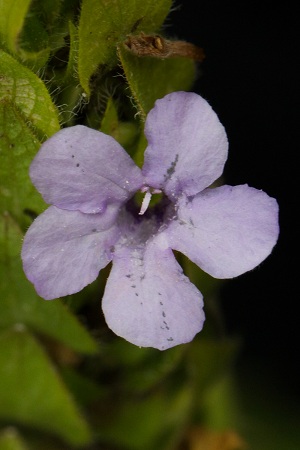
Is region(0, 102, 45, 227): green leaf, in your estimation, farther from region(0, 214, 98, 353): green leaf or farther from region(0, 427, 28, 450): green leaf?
region(0, 427, 28, 450): green leaf

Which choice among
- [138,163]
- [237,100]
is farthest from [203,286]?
[237,100]

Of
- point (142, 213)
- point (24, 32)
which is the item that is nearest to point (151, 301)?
point (142, 213)

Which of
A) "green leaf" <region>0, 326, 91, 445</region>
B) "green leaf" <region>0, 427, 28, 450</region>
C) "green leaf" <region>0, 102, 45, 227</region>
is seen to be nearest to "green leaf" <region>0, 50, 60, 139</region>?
"green leaf" <region>0, 102, 45, 227</region>

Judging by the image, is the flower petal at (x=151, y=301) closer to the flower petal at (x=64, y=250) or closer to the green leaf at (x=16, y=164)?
the flower petal at (x=64, y=250)

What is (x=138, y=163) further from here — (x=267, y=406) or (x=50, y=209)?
(x=267, y=406)

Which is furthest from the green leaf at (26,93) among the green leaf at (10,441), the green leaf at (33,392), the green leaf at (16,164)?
the green leaf at (10,441)

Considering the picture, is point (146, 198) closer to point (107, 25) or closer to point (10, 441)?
point (107, 25)
